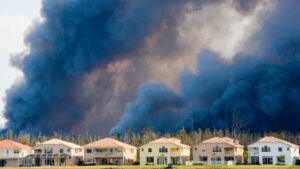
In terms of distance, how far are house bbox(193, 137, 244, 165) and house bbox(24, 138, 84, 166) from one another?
19926 millimetres

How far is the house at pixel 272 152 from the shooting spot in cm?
9656

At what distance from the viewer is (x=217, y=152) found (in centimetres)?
10000

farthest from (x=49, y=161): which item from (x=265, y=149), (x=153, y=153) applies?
(x=265, y=149)

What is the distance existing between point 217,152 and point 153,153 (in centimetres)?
1049

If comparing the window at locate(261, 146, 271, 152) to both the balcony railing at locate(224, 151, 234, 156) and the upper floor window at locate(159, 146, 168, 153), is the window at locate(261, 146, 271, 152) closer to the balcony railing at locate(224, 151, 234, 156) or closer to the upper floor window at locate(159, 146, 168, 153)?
the balcony railing at locate(224, 151, 234, 156)

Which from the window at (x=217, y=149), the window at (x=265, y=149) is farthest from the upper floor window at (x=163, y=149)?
the window at (x=265, y=149)

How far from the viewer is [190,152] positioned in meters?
110

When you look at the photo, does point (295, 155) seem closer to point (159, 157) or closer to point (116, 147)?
point (159, 157)

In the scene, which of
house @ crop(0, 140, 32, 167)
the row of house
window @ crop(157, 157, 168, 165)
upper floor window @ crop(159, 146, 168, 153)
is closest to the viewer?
the row of house

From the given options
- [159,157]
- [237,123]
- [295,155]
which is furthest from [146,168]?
[237,123]

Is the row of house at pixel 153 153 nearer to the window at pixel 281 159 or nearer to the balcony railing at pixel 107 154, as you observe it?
the balcony railing at pixel 107 154

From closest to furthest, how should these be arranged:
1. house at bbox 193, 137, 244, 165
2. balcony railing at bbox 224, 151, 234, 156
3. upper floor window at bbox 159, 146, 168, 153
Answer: house at bbox 193, 137, 244, 165
balcony railing at bbox 224, 151, 234, 156
upper floor window at bbox 159, 146, 168, 153

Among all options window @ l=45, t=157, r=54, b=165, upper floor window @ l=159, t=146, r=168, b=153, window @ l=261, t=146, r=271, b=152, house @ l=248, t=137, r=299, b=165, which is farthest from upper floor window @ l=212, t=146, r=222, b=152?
window @ l=45, t=157, r=54, b=165

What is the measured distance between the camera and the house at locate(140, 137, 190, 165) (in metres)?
100
